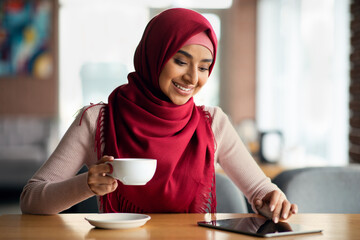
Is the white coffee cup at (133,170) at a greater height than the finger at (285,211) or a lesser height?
greater

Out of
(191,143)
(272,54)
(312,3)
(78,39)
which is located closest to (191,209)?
(191,143)

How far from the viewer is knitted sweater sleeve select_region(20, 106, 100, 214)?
4.13 ft

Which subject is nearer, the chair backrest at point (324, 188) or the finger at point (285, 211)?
the finger at point (285, 211)

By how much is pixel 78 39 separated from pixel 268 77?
2436 mm

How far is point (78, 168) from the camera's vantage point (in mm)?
1524

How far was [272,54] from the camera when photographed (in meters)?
5.95

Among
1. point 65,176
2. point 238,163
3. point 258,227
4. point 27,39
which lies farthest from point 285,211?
point 27,39

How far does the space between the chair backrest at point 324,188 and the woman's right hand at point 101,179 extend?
0.71 m

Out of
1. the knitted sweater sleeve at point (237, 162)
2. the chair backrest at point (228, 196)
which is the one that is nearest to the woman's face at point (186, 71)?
the knitted sweater sleeve at point (237, 162)

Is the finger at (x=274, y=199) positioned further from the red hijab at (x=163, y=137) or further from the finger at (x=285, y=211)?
the red hijab at (x=163, y=137)

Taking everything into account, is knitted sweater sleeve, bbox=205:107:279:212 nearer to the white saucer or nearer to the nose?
the nose

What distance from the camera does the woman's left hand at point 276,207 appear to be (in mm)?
1258

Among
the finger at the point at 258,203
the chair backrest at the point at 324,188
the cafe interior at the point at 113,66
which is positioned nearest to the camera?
the finger at the point at 258,203

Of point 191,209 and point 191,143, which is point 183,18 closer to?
point 191,143
